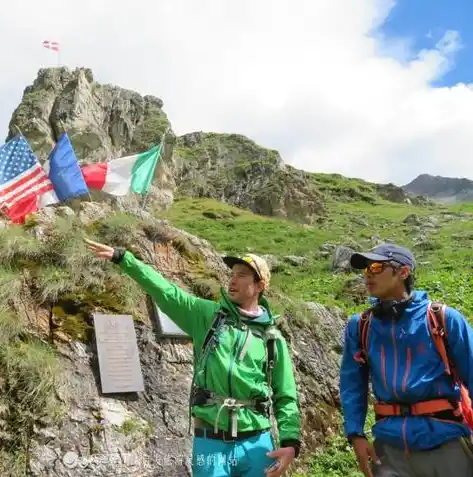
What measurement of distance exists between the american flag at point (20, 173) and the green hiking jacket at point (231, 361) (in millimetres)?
6728

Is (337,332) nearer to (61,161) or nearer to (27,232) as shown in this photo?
(27,232)

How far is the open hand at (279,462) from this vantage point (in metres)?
3.93

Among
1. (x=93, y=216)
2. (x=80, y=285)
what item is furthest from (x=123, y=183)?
(x=80, y=285)

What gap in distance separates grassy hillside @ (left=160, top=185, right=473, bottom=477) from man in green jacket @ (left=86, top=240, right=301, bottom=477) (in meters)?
3.42

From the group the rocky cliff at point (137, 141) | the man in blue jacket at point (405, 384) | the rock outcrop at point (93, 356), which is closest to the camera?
the man in blue jacket at point (405, 384)

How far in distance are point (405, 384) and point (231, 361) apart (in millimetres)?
1196

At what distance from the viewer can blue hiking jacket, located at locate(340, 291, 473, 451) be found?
12.3 ft

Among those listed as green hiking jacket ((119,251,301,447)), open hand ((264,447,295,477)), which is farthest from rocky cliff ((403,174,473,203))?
open hand ((264,447,295,477))

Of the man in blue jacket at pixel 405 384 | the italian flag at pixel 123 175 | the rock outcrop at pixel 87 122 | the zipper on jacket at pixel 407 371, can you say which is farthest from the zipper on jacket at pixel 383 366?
the rock outcrop at pixel 87 122

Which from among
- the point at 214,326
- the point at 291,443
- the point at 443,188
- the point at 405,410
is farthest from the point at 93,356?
the point at 443,188

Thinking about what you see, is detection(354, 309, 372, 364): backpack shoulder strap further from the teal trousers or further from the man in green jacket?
the teal trousers

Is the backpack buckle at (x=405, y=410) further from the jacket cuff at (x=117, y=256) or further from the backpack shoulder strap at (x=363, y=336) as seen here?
the jacket cuff at (x=117, y=256)

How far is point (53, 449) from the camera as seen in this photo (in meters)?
5.74

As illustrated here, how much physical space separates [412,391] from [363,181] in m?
104
